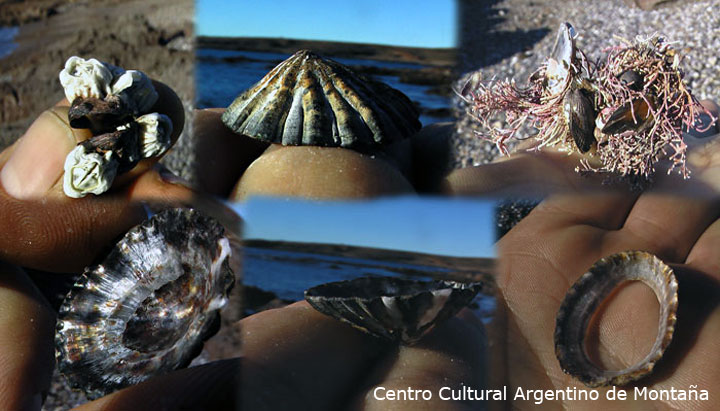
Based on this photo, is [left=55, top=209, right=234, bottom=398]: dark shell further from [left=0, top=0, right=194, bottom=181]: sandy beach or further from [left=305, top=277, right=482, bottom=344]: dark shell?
[left=0, top=0, right=194, bottom=181]: sandy beach

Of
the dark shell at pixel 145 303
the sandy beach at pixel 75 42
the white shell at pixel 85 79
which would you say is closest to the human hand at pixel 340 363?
the dark shell at pixel 145 303

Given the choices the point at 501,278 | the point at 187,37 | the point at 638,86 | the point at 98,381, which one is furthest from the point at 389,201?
the point at 187,37

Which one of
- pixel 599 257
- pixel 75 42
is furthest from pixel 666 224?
pixel 75 42

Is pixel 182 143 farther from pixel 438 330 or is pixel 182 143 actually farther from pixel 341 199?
pixel 438 330

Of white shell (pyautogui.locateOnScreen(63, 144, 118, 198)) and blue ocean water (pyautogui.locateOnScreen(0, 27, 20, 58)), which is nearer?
white shell (pyautogui.locateOnScreen(63, 144, 118, 198))

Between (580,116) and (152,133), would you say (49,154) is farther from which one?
(580,116)

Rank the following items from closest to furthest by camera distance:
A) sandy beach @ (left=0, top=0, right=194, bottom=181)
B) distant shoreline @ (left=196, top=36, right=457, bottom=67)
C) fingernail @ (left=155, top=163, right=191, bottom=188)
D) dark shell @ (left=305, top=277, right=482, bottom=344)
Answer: dark shell @ (left=305, top=277, right=482, bottom=344) → distant shoreline @ (left=196, top=36, right=457, bottom=67) → fingernail @ (left=155, top=163, right=191, bottom=188) → sandy beach @ (left=0, top=0, right=194, bottom=181)

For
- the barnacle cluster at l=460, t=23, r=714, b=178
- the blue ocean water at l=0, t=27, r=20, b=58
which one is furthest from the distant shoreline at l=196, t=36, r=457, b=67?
the blue ocean water at l=0, t=27, r=20, b=58

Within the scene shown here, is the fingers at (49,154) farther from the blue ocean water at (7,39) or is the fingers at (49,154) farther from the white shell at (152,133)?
the blue ocean water at (7,39)
